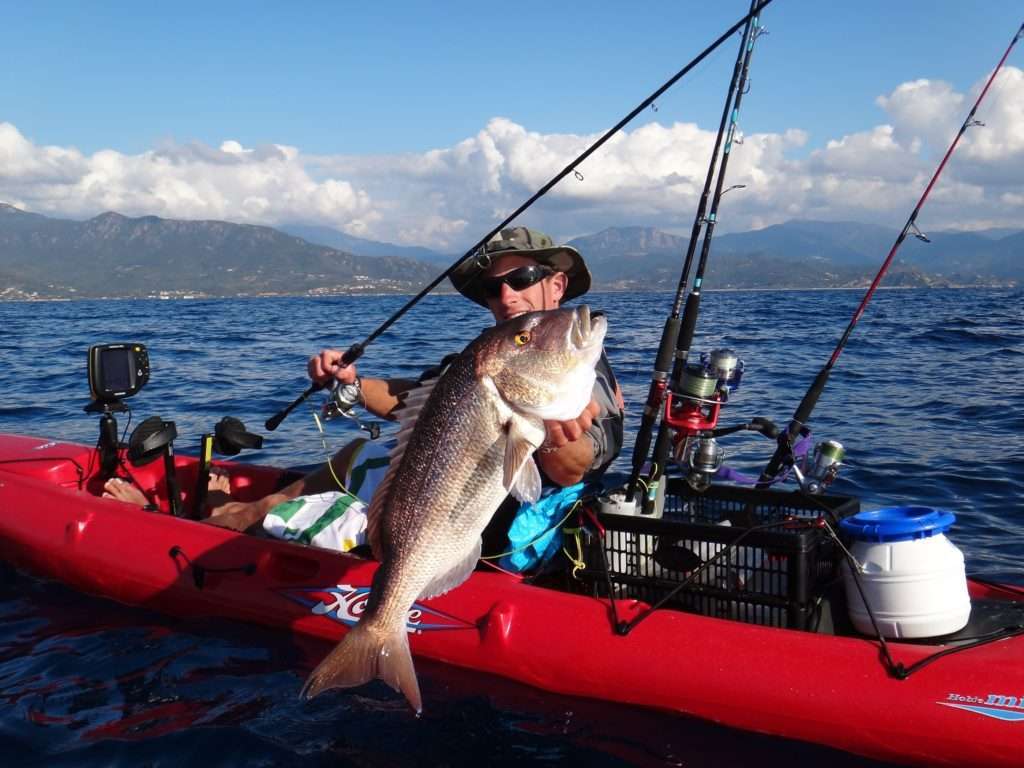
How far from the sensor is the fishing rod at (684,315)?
4.93m

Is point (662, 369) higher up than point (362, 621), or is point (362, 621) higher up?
point (662, 369)

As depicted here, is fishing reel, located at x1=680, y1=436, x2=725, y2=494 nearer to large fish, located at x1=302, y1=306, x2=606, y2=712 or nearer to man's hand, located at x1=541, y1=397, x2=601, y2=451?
man's hand, located at x1=541, y1=397, x2=601, y2=451

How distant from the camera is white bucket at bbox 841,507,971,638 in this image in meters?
4.01

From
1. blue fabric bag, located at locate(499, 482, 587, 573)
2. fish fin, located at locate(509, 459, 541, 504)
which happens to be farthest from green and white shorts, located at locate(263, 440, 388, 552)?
fish fin, located at locate(509, 459, 541, 504)

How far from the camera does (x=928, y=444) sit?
10.7m

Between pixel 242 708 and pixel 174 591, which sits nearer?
pixel 242 708

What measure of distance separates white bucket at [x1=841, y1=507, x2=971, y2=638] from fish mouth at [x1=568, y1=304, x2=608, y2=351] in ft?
6.10

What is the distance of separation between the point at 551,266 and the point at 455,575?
2459 millimetres

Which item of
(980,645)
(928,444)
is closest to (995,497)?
(928,444)

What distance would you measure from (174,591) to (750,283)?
651ft

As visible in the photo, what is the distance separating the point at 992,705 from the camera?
370cm

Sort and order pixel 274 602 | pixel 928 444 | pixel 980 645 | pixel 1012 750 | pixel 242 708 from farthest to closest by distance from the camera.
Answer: pixel 928 444 → pixel 274 602 → pixel 242 708 → pixel 980 645 → pixel 1012 750

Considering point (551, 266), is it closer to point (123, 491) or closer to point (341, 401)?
point (341, 401)

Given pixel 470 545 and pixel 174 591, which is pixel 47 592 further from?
pixel 470 545
